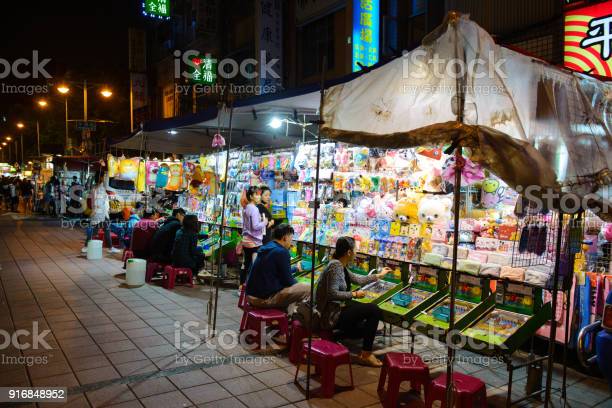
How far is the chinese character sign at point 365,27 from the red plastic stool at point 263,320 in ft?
29.4

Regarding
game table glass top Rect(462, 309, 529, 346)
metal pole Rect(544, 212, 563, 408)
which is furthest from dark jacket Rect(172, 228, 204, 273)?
metal pole Rect(544, 212, 563, 408)

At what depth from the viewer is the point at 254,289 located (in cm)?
593

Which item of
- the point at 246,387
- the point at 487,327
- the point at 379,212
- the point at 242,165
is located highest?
the point at 242,165

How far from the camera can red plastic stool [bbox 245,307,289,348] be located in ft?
18.3

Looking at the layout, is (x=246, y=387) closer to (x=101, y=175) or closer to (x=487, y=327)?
(x=487, y=327)

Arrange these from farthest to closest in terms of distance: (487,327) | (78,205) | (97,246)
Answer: (78,205), (97,246), (487,327)

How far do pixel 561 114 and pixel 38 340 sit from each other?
6.37 meters

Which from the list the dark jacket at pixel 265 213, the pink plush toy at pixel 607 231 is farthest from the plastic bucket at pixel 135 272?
the pink plush toy at pixel 607 231

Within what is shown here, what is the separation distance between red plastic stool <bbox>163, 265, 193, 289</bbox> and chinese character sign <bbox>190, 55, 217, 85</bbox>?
15086 mm

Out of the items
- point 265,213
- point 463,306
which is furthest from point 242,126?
point 463,306

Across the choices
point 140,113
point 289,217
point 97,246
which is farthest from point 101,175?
point 140,113

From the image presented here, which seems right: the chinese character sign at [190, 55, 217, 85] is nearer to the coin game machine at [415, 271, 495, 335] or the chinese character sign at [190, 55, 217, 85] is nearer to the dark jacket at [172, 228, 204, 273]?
the dark jacket at [172, 228, 204, 273]

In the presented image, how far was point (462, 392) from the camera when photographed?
12.0ft

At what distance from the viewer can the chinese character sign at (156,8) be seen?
77.3 ft
